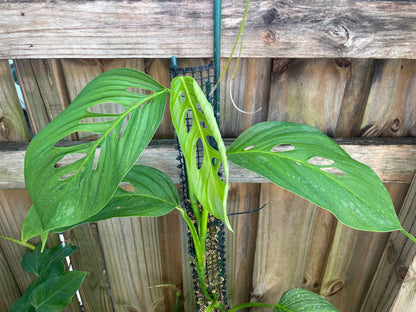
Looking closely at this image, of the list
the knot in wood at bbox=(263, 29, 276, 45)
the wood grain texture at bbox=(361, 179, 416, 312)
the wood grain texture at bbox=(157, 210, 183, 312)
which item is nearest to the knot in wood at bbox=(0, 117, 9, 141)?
the wood grain texture at bbox=(157, 210, 183, 312)

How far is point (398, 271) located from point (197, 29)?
942mm

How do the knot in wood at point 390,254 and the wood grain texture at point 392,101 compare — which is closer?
the wood grain texture at point 392,101

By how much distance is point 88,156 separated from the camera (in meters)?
0.60

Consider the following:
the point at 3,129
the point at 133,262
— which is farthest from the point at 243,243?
the point at 3,129

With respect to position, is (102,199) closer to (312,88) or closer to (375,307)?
(312,88)

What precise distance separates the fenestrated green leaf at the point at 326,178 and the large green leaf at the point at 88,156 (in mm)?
214

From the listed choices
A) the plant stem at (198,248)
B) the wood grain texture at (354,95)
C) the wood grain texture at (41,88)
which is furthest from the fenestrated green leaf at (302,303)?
the wood grain texture at (41,88)

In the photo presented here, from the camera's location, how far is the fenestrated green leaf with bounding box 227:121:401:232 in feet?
2.05

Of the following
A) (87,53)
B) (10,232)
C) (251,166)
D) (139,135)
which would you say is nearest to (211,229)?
(251,166)

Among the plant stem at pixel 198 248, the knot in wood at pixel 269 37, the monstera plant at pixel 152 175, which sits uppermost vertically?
the knot in wood at pixel 269 37

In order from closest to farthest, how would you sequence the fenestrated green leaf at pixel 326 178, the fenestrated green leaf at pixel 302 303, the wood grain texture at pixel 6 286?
the fenestrated green leaf at pixel 326 178
the fenestrated green leaf at pixel 302 303
the wood grain texture at pixel 6 286

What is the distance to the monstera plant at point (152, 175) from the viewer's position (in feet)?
1.76

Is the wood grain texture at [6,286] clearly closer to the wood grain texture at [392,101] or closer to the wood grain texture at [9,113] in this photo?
the wood grain texture at [9,113]

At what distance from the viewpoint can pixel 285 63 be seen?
2.93ft
